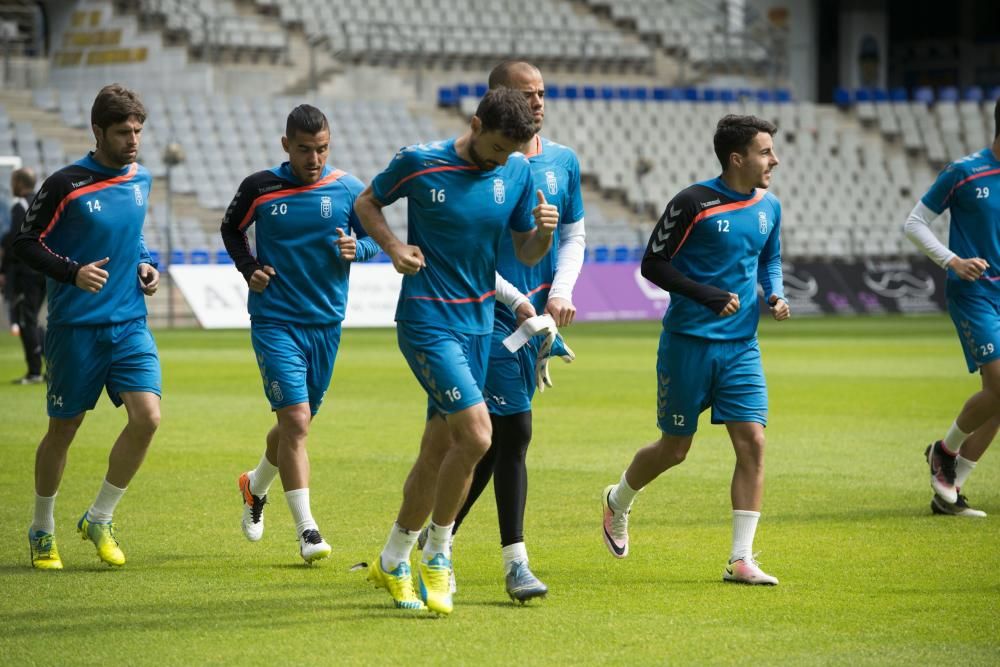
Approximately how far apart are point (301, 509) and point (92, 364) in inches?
47.6

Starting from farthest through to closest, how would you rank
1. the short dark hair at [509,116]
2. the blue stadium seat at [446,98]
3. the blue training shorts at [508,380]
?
1. the blue stadium seat at [446,98]
2. the blue training shorts at [508,380]
3. the short dark hair at [509,116]

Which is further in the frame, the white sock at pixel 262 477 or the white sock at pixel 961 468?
the white sock at pixel 961 468

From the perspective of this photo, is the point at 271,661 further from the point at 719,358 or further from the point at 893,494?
the point at 893,494

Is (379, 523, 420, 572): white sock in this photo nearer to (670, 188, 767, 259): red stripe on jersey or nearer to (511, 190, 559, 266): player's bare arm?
(511, 190, 559, 266): player's bare arm

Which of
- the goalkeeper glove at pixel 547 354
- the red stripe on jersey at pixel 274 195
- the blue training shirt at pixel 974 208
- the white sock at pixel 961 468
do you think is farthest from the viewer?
the white sock at pixel 961 468

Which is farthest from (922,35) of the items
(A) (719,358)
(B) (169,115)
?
(A) (719,358)

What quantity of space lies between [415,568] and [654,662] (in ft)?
6.53

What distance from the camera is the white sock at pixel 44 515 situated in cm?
746

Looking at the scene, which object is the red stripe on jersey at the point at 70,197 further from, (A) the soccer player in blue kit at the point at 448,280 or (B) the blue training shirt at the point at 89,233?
(A) the soccer player in blue kit at the point at 448,280

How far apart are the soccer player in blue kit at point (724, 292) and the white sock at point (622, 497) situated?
0.40 meters

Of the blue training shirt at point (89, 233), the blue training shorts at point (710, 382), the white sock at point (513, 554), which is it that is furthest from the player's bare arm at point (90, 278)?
the blue training shorts at point (710, 382)

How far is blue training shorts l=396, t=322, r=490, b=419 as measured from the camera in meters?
6.25

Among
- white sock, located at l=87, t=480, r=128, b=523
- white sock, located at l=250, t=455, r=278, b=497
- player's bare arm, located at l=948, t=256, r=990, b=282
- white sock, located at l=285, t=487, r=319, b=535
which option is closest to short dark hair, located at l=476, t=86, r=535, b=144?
white sock, located at l=285, t=487, r=319, b=535

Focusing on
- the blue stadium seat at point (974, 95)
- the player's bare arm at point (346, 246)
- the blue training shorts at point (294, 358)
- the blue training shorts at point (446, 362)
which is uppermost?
the player's bare arm at point (346, 246)
